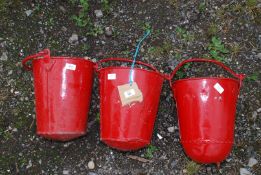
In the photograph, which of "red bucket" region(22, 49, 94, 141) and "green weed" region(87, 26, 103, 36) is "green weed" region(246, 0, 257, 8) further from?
"red bucket" region(22, 49, 94, 141)

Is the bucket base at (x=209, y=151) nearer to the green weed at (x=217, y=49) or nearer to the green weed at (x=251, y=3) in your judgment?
the green weed at (x=217, y=49)

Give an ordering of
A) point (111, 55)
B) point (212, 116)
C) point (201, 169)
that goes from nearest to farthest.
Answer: point (212, 116)
point (201, 169)
point (111, 55)

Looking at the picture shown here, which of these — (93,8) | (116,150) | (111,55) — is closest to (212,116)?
(116,150)

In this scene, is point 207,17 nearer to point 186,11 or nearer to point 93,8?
point 186,11

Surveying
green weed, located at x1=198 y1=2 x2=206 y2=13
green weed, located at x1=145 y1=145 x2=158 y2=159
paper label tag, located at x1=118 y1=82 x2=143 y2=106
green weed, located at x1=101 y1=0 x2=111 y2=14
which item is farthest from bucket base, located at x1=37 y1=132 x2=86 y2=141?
green weed, located at x1=198 y1=2 x2=206 y2=13

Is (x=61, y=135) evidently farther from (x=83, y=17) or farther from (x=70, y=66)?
(x=83, y=17)

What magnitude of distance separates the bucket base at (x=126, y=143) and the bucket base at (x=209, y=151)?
1.07ft

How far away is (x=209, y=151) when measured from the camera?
3.41m

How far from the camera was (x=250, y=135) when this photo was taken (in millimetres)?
3828

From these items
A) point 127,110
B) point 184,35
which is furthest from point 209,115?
point 184,35

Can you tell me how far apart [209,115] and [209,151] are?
26 centimetres

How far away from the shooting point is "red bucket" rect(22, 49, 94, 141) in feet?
11.2

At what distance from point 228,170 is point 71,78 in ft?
4.56

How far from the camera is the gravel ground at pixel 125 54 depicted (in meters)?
3.72
